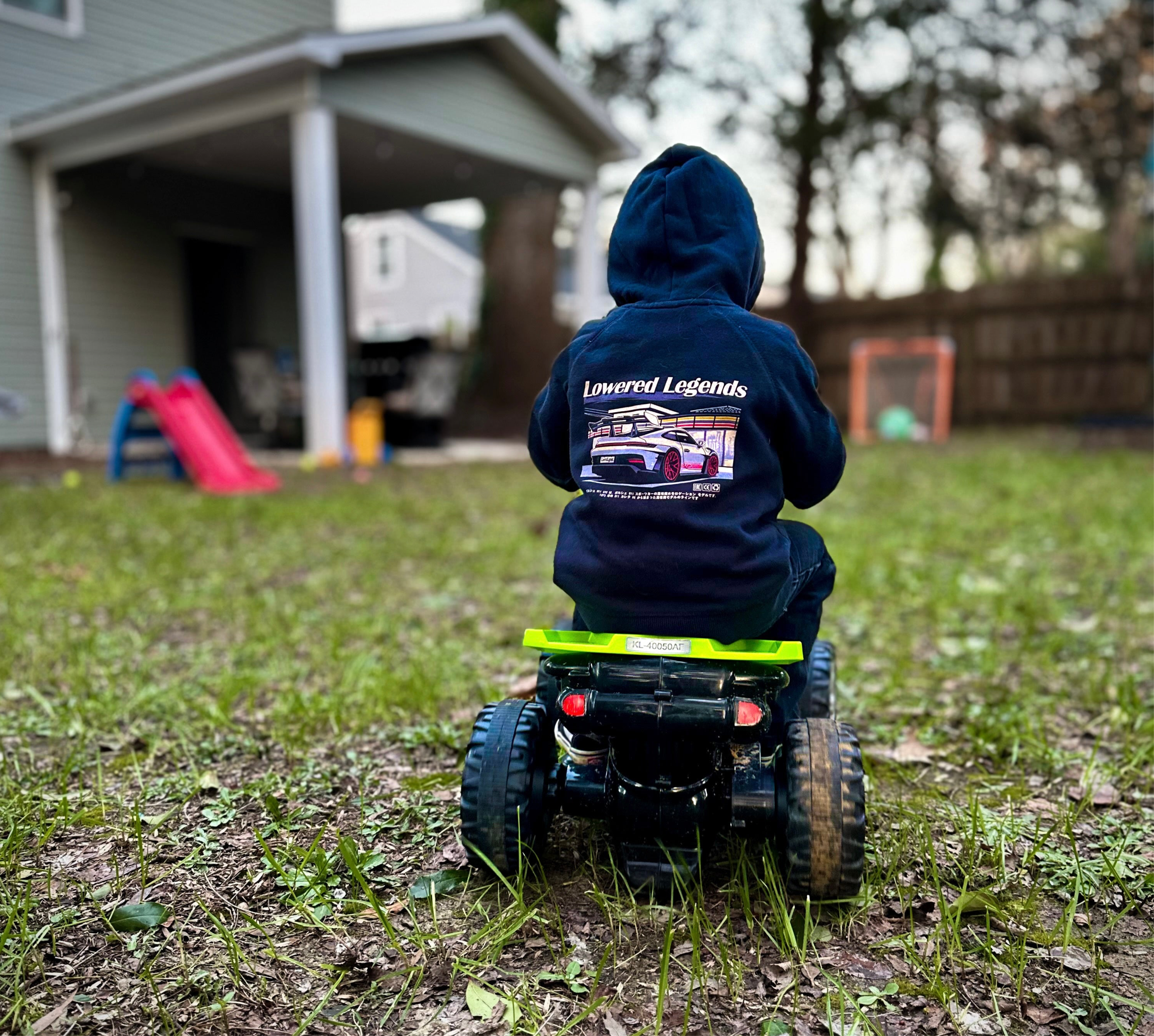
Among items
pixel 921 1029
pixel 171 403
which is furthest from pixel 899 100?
pixel 921 1029

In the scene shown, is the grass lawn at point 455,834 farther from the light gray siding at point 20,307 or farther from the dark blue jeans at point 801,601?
the light gray siding at point 20,307

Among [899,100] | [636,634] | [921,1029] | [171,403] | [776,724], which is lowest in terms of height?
[921,1029]

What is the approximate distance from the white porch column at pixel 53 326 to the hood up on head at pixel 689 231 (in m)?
10.6

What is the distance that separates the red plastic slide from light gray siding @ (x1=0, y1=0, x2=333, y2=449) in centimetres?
386

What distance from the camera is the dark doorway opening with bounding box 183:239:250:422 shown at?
43.4ft

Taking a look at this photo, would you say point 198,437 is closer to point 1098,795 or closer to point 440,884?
point 440,884

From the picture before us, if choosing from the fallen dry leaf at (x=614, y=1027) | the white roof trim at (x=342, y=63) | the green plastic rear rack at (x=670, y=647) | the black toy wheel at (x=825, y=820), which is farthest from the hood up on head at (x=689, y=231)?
the white roof trim at (x=342, y=63)

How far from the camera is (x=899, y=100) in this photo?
15.4 m

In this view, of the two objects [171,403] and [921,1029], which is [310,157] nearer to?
[171,403]

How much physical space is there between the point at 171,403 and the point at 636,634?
6860 mm

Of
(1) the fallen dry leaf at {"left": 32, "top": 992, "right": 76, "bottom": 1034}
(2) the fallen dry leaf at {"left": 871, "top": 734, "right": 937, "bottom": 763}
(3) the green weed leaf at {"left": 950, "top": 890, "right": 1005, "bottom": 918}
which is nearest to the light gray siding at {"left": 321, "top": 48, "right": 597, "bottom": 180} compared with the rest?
(2) the fallen dry leaf at {"left": 871, "top": 734, "right": 937, "bottom": 763}

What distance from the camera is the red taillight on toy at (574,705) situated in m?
1.68

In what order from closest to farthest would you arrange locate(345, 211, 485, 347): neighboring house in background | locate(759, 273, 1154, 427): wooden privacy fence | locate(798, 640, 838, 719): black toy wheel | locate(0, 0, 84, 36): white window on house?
locate(798, 640, 838, 719): black toy wheel → locate(0, 0, 84, 36): white window on house → locate(759, 273, 1154, 427): wooden privacy fence → locate(345, 211, 485, 347): neighboring house in background

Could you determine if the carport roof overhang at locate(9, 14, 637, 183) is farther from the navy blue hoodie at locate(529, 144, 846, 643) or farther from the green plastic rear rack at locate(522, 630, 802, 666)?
the green plastic rear rack at locate(522, 630, 802, 666)
